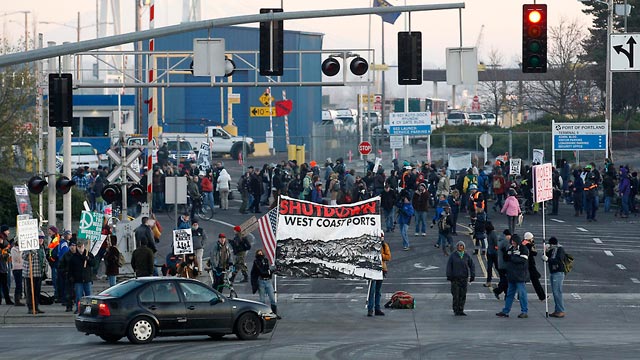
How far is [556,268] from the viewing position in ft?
79.6

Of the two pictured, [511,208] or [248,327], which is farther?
[511,208]

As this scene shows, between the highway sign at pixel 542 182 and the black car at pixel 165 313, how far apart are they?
8186mm

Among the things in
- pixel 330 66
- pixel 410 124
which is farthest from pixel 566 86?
pixel 330 66

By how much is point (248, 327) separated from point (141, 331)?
1.97 m

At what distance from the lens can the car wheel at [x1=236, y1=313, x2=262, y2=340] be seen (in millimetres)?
21031

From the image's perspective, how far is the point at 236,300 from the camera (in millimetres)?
21156

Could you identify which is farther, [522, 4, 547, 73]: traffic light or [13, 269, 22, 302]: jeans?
[13, 269, 22, 302]: jeans

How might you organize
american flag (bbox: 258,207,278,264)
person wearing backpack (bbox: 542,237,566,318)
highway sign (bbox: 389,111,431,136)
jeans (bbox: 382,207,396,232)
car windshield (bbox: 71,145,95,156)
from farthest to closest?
car windshield (bbox: 71,145,95,156) → highway sign (bbox: 389,111,431,136) → jeans (bbox: 382,207,396,232) → american flag (bbox: 258,207,278,264) → person wearing backpack (bbox: 542,237,566,318)

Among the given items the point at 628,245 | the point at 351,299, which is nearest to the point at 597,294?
the point at 351,299

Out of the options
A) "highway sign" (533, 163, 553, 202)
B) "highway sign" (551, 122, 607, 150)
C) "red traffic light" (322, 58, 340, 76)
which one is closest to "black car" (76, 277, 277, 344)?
"highway sign" (533, 163, 553, 202)

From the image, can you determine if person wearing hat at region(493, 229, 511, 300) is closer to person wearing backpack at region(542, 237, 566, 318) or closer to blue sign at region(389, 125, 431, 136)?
person wearing backpack at region(542, 237, 566, 318)

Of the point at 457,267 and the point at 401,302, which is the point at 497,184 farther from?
the point at 457,267

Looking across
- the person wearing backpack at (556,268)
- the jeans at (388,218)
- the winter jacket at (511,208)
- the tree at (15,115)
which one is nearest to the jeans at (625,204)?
the winter jacket at (511,208)

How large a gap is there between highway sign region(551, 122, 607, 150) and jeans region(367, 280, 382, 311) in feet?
76.7
